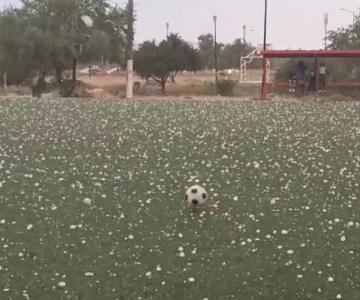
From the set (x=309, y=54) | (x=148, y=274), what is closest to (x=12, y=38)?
(x=309, y=54)

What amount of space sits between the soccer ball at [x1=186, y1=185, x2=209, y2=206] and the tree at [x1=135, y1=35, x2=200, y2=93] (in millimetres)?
48692

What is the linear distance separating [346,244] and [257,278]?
1281 mm

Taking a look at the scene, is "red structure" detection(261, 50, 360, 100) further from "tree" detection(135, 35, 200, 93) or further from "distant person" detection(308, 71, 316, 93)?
"tree" detection(135, 35, 200, 93)

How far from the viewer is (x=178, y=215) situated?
8859 mm

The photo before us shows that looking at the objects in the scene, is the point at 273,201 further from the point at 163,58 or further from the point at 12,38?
the point at 163,58

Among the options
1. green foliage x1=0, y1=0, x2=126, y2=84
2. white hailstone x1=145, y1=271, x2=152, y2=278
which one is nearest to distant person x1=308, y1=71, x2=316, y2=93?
green foliage x1=0, y1=0, x2=126, y2=84

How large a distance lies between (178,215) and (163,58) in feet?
177

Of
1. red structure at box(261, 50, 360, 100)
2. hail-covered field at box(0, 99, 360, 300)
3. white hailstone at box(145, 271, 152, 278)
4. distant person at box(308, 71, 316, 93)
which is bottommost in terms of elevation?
white hailstone at box(145, 271, 152, 278)

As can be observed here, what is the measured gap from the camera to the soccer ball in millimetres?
8914

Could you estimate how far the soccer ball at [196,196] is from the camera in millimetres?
8914

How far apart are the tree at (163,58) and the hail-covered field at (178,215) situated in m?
45.3

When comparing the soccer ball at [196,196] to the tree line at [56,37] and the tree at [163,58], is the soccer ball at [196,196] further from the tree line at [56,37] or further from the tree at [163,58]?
the tree at [163,58]

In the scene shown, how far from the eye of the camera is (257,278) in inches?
285

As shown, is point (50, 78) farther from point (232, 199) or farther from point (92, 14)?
point (232, 199)
